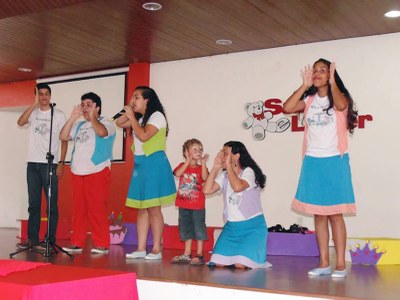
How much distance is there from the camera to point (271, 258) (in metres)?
4.91

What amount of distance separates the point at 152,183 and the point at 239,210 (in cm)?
70

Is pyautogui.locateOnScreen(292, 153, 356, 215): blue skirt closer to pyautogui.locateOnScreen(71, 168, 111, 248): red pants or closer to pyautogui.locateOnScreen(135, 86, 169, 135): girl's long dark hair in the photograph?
pyautogui.locateOnScreen(135, 86, 169, 135): girl's long dark hair

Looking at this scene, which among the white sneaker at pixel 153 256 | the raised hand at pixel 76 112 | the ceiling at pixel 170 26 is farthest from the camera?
the ceiling at pixel 170 26

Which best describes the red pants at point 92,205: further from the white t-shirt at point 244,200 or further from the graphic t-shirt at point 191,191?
the white t-shirt at point 244,200

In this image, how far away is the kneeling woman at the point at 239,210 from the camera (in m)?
4.01

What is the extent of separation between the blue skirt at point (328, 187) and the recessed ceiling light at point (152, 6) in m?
2.16

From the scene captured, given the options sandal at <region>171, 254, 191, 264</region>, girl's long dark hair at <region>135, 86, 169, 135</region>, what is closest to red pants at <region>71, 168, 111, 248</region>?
girl's long dark hair at <region>135, 86, 169, 135</region>

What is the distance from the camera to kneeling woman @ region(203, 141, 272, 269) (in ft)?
13.1

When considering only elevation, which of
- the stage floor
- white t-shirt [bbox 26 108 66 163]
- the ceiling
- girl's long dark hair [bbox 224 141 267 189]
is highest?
the ceiling

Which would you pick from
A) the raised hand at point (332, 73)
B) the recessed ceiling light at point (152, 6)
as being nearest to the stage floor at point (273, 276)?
the raised hand at point (332, 73)

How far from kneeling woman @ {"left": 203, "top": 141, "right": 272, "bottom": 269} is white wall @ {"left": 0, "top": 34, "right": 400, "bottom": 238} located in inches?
76.5

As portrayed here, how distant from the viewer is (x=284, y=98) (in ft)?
20.2

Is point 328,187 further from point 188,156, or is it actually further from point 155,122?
point 155,122

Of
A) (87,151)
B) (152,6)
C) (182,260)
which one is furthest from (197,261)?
(152,6)
